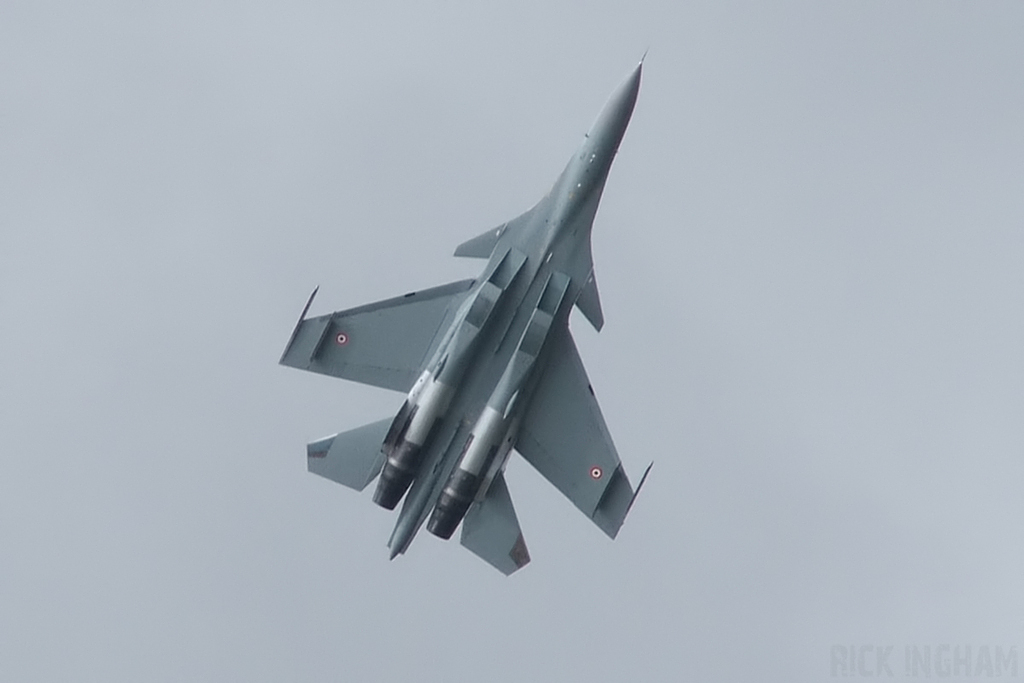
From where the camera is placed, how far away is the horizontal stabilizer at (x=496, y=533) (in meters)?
40.9

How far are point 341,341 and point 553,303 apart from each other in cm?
623

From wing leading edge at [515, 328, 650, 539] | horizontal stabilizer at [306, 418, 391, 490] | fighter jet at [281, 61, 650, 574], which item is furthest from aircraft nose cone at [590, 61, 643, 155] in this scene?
horizontal stabilizer at [306, 418, 391, 490]

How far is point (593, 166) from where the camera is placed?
142 ft

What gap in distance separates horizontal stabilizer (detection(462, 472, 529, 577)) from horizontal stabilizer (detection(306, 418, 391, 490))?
2922 millimetres

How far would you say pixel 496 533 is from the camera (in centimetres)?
4100

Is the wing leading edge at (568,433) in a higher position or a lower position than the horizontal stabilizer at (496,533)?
higher

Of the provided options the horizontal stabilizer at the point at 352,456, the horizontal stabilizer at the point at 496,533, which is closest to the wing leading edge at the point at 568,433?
the horizontal stabilizer at the point at 496,533

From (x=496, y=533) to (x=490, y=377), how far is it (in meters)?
4.21

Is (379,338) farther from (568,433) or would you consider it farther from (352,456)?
(568,433)

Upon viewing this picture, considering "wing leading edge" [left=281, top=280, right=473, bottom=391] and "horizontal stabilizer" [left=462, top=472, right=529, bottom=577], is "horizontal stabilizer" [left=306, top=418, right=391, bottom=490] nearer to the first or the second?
"wing leading edge" [left=281, top=280, right=473, bottom=391]

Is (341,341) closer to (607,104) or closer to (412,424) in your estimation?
(412,424)

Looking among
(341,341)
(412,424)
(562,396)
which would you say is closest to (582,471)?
(562,396)

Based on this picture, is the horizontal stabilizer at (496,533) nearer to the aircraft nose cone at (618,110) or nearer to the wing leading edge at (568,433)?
the wing leading edge at (568,433)

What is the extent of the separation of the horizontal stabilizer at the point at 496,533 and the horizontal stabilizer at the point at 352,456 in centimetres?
292
